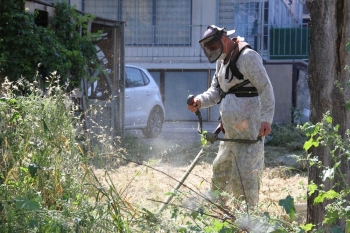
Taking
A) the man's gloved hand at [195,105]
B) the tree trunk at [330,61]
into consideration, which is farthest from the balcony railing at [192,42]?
the tree trunk at [330,61]

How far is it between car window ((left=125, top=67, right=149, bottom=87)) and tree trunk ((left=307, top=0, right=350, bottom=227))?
36.3 feet

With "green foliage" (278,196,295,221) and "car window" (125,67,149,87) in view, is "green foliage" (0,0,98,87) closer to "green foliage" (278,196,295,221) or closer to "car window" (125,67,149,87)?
"car window" (125,67,149,87)

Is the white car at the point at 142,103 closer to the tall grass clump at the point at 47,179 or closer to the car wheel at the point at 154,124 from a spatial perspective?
the car wheel at the point at 154,124

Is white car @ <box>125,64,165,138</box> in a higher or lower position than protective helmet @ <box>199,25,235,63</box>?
lower

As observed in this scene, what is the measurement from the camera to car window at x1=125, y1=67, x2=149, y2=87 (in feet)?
53.2

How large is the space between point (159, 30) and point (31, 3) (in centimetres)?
1354

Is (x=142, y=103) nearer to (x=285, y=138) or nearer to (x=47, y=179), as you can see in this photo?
(x=285, y=138)

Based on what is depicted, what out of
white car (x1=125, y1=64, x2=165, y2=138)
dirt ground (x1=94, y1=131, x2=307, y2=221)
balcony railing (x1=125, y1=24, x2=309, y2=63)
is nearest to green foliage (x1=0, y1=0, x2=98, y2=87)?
dirt ground (x1=94, y1=131, x2=307, y2=221)

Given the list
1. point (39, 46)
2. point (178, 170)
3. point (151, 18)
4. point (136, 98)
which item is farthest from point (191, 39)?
point (178, 170)

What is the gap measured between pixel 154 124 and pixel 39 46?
6.19 m

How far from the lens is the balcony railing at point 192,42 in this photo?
2362cm

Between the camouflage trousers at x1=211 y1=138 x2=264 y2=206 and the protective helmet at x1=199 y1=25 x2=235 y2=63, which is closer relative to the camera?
the protective helmet at x1=199 y1=25 x2=235 y2=63

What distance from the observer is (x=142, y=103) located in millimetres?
16391

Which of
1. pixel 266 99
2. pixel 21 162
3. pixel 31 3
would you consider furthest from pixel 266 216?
pixel 31 3
